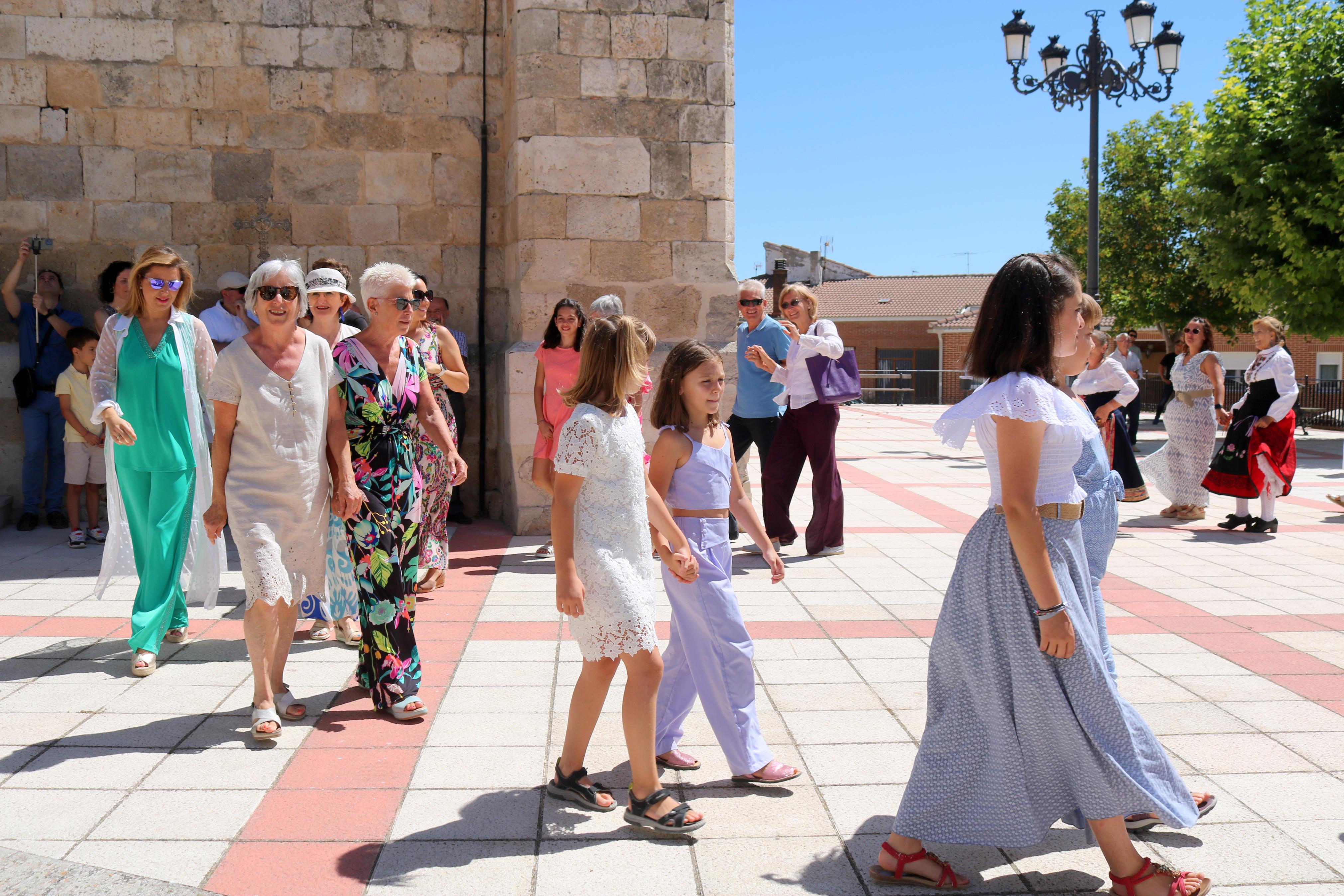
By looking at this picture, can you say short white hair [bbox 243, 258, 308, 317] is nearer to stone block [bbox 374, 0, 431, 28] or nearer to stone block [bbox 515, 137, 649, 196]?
stone block [bbox 515, 137, 649, 196]

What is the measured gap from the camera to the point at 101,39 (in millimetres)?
8203

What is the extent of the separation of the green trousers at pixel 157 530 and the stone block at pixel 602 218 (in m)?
3.85

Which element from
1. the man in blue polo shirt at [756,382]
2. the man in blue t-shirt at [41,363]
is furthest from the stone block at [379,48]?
the man in blue polo shirt at [756,382]

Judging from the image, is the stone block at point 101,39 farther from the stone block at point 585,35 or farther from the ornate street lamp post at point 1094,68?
the ornate street lamp post at point 1094,68

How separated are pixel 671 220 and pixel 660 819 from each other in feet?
19.0

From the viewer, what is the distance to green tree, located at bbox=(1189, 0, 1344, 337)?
16.9 metres

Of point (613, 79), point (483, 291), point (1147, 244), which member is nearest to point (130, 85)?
point (483, 291)

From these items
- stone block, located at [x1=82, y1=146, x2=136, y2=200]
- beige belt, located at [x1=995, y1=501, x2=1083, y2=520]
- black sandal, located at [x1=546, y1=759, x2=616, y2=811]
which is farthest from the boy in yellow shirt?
beige belt, located at [x1=995, y1=501, x2=1083, y2=520]

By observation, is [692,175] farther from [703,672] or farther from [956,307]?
[956,307]

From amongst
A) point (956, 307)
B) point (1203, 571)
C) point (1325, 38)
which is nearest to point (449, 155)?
point (1203, 571)

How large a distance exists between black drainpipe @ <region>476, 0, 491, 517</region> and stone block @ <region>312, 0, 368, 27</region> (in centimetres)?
95

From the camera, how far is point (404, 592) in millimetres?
4312

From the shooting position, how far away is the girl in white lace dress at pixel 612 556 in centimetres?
308

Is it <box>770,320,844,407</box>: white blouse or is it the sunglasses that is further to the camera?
<box>770,320,844,407</box>: white blouse
